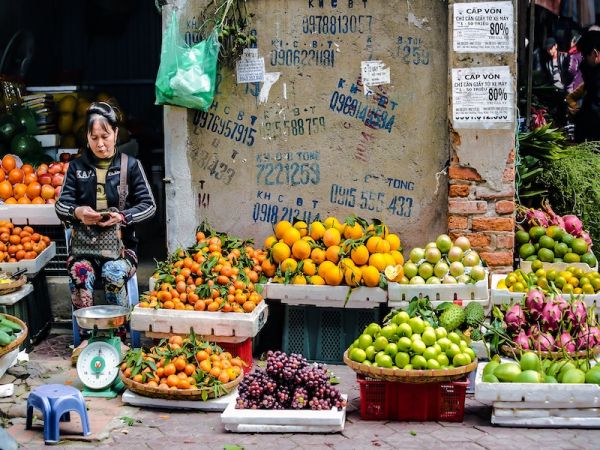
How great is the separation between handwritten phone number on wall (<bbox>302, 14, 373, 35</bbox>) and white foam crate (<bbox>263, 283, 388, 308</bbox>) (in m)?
2.15

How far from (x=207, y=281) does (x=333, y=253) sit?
101 cm

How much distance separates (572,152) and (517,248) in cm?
145

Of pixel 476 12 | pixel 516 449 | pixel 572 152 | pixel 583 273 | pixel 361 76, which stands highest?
pixel 476 12

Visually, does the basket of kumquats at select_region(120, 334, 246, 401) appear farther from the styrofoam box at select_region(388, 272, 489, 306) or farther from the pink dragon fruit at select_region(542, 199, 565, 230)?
the pink dragon fruit at select_region(542, 199, 565, 230)

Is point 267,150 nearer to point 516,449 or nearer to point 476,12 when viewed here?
point 476,12

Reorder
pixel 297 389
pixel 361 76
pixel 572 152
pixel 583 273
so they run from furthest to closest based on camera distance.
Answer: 1. pixel 572 152
2. pixel 361 76
3. pixel 583 273
4. pixel 297 389

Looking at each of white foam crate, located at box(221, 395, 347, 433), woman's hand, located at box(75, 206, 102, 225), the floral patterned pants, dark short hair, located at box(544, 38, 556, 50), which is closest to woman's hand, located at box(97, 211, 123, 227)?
woman's hand, located at box(75, 206, 102, 225)

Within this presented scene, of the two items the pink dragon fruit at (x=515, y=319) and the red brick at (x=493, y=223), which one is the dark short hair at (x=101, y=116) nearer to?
the red brick at (x=493, y=223)

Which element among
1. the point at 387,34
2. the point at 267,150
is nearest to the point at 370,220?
the point at 267,150

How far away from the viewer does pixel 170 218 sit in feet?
26.8

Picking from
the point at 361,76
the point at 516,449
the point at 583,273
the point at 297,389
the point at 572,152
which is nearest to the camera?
the point at 516,449

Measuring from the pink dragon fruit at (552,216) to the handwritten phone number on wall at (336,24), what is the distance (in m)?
2.22

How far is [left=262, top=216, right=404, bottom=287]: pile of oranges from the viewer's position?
7.26m

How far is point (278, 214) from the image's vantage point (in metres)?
8.06
